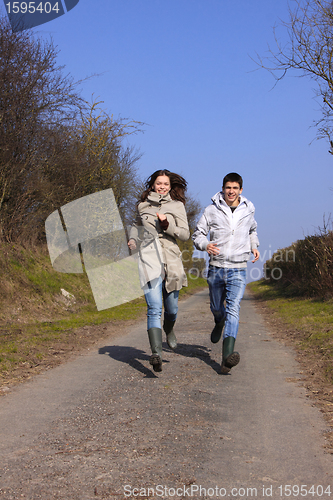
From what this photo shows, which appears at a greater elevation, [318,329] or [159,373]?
[159,373]

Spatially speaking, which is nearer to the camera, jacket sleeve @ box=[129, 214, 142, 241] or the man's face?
jacket sleeve @ box=[129, 214, 142, 241]

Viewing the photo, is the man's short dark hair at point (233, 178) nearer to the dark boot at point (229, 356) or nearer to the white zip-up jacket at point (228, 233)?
the white zip-up jacket at point (228, 233)

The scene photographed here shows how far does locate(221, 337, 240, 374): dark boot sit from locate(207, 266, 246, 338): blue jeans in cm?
9

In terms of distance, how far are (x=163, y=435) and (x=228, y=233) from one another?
108 inches

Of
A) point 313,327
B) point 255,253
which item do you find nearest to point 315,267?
point 313,327

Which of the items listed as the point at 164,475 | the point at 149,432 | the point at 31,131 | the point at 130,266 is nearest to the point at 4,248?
the point at 31,131

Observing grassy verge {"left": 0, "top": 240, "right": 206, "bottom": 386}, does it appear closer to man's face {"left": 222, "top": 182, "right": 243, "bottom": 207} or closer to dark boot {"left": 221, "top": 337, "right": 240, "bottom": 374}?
dark boot {"left": 221, "top": 337, "right": 240, "bottom": 374}

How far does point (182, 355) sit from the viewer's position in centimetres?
630

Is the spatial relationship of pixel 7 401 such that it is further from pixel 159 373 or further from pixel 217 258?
pixel 217 258

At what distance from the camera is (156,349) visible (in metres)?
4.92

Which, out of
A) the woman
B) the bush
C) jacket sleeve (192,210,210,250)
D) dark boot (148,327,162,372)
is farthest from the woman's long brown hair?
the bush

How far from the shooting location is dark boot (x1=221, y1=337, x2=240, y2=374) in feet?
16.6

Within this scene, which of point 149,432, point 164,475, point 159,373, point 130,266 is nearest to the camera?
point 164,475

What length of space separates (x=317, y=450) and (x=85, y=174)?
1552cm
